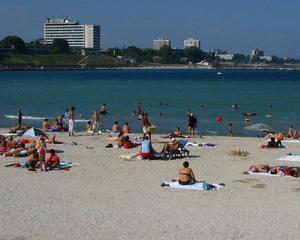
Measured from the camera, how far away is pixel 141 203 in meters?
15.2

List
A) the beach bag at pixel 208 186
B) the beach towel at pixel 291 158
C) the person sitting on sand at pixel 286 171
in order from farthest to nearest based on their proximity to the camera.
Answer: the beach towel at pixel 291 158 < the person sitting on sand at pixel 286 171 < the beach bag at pixel 208 186

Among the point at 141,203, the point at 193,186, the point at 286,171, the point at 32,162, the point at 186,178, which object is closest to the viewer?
the point at 141,203

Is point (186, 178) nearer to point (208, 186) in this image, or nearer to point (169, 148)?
point (208, 186)

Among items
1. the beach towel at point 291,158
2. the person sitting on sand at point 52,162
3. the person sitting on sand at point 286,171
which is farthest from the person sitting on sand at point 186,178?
the beach towel at point 291,158

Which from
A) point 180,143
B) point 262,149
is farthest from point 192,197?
point 262,149

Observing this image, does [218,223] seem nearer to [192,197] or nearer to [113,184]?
[192,197]

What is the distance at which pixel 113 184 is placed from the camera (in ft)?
58.1

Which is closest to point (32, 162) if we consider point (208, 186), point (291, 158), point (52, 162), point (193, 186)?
point (52, 162)

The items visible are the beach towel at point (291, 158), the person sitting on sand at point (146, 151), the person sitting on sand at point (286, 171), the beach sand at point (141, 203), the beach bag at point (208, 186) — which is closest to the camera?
the beach sand at point (141, 203)

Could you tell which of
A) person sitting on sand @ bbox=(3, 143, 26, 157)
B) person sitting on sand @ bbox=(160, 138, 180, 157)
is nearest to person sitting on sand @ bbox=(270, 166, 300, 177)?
person sitting on sand @ bbox=(160, 138, 180, 157)

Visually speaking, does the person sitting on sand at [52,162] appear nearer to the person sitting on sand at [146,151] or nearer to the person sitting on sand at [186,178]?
the person sitting on sand at [146,151]

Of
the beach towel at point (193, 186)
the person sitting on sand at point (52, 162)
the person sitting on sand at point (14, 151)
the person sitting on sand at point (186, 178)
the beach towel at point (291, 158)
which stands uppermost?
the person sitting on sand at point (186, 178)

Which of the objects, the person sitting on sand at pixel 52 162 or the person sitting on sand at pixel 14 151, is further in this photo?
the person sitting on sand at pixel 14 151

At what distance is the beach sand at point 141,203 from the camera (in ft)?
41.2
